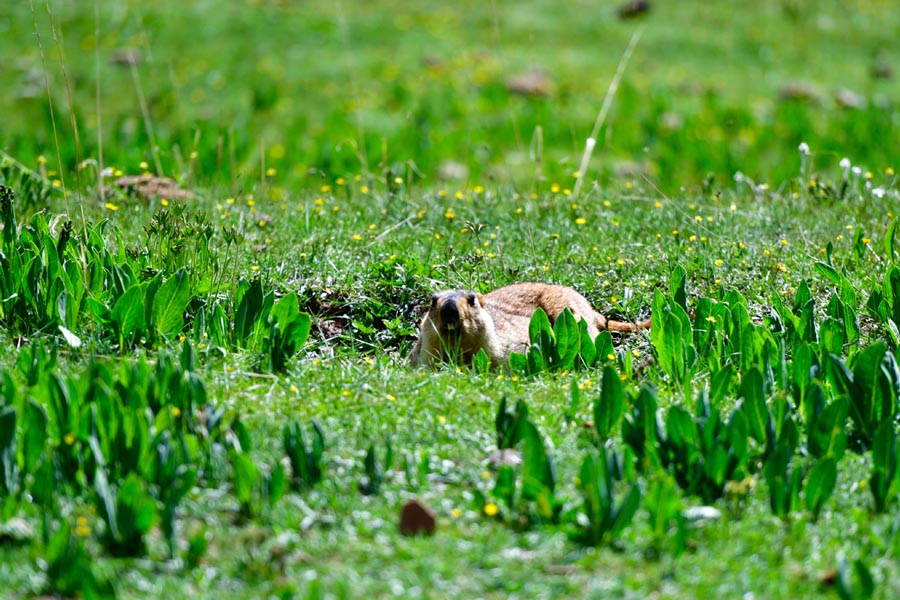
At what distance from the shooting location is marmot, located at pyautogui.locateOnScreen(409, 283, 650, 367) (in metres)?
5.27

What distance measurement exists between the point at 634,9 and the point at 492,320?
12264mm

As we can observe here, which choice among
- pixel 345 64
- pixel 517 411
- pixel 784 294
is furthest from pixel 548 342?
pixel 345 64

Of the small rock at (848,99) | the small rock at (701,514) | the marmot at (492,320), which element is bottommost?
the small rock at (848,99)

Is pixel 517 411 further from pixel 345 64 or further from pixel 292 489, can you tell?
pixel 345 64

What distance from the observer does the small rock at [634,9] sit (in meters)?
16.8

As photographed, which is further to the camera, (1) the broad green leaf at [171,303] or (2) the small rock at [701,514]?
(1) the broad green leaf at [171,303]

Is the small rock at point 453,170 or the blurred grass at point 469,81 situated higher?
the blurred grass at point 469,81

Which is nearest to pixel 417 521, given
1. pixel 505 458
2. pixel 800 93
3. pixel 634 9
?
pixel 505 458

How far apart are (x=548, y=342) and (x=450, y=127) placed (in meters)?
8.18

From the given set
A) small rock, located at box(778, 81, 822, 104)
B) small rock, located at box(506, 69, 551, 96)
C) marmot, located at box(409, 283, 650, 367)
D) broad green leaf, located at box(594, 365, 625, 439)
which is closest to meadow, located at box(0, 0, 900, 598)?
broad green leaf, located at box(594, 365, 625, 439)

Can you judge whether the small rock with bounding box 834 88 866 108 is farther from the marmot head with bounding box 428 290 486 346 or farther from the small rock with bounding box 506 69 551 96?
the marmot head with bounding box 428 290 486 346

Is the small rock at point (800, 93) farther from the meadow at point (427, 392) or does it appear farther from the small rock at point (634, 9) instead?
the meadow at point (427, 392)

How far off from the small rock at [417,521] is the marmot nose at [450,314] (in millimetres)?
1815

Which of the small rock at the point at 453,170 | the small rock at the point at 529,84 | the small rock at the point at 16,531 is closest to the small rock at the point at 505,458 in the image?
the small rock at the point at 16,531
